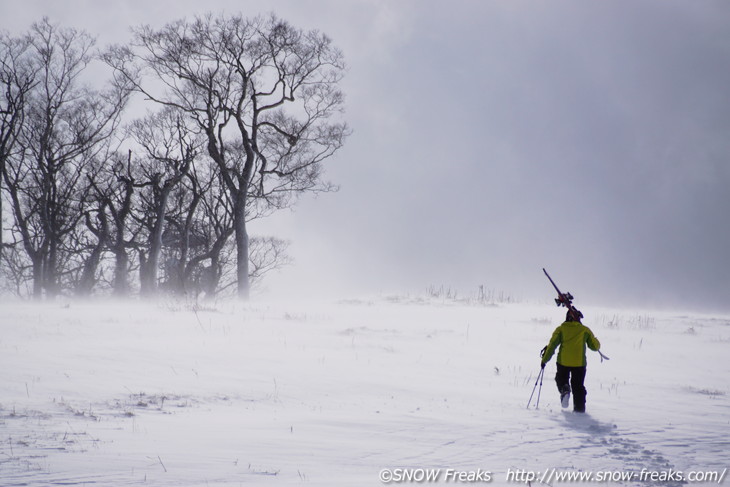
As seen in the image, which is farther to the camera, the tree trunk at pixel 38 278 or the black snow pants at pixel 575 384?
the tree trunk at pixel 38 278

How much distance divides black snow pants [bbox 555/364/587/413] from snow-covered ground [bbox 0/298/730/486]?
0.18 m

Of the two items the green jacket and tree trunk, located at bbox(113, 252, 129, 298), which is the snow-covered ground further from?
tree trunk, located at bbox(113, 252, 129, 298)

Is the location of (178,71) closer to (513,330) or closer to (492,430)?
(513,330)

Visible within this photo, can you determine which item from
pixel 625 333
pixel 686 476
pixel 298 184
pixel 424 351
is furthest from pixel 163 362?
pixel 298 184

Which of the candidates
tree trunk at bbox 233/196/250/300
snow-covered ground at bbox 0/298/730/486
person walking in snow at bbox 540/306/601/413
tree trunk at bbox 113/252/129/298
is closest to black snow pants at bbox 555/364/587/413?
person walking in snow at bbox 540/306/601/413

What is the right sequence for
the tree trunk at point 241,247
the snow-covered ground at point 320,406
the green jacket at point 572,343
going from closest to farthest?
the snow-covered ground at point 320,406 → the green jacket at point 572,343 → the tree trunk at point 241,247

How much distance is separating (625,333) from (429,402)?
8.65 m

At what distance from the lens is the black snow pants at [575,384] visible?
578 centimetres

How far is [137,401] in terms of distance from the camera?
17.0 feet

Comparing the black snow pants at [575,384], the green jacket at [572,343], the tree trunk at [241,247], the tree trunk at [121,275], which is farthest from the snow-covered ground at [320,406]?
the tree trunk at [121,275]

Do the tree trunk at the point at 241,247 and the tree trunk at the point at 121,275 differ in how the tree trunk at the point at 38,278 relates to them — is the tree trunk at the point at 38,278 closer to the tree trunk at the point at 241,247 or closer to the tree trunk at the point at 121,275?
the tree trunk at the point at 121,275

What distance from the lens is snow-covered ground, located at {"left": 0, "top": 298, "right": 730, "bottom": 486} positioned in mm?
3641

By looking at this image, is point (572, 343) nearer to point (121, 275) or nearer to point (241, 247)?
point (241, 247)

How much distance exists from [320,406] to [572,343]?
329cm
